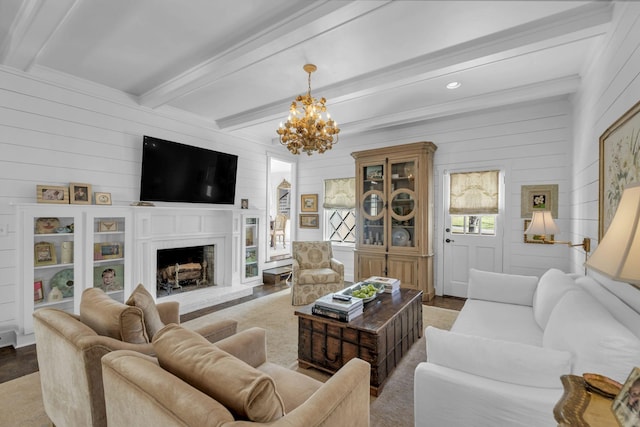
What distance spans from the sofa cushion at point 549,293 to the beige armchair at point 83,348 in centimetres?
245

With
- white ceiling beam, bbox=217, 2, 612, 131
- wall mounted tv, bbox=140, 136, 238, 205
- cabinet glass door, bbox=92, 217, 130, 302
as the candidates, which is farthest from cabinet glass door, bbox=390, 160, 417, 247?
cabinet glass door, bbox=92, 217, 130, 302

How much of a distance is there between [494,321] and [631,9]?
214cm

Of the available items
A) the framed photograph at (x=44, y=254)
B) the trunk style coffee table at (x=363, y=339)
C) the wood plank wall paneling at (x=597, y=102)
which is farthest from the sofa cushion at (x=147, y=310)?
the wood plank wall paneling at (x=597, y=102)

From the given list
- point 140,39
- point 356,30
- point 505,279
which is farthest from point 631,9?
point 140,39

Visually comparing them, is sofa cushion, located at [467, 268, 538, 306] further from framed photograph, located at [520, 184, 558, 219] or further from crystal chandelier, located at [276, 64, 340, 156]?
crystal chandelier, located at [276, 64, 340, 156]

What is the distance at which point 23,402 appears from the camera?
195 centimetres

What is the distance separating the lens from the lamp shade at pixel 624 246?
731mm

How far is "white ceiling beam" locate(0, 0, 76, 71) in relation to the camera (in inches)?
78.1

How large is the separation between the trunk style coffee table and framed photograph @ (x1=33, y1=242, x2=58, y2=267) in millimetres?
2606

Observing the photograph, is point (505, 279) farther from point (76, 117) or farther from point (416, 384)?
point (76, 117)

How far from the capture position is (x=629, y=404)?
792mm

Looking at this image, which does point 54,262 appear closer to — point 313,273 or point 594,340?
point 313,273

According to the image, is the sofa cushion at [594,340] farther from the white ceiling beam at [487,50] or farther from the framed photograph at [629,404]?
the white ceiling beam at [487,50]

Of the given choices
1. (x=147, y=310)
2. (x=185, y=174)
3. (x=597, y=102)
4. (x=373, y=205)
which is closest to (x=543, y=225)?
(x=597, y=102)
